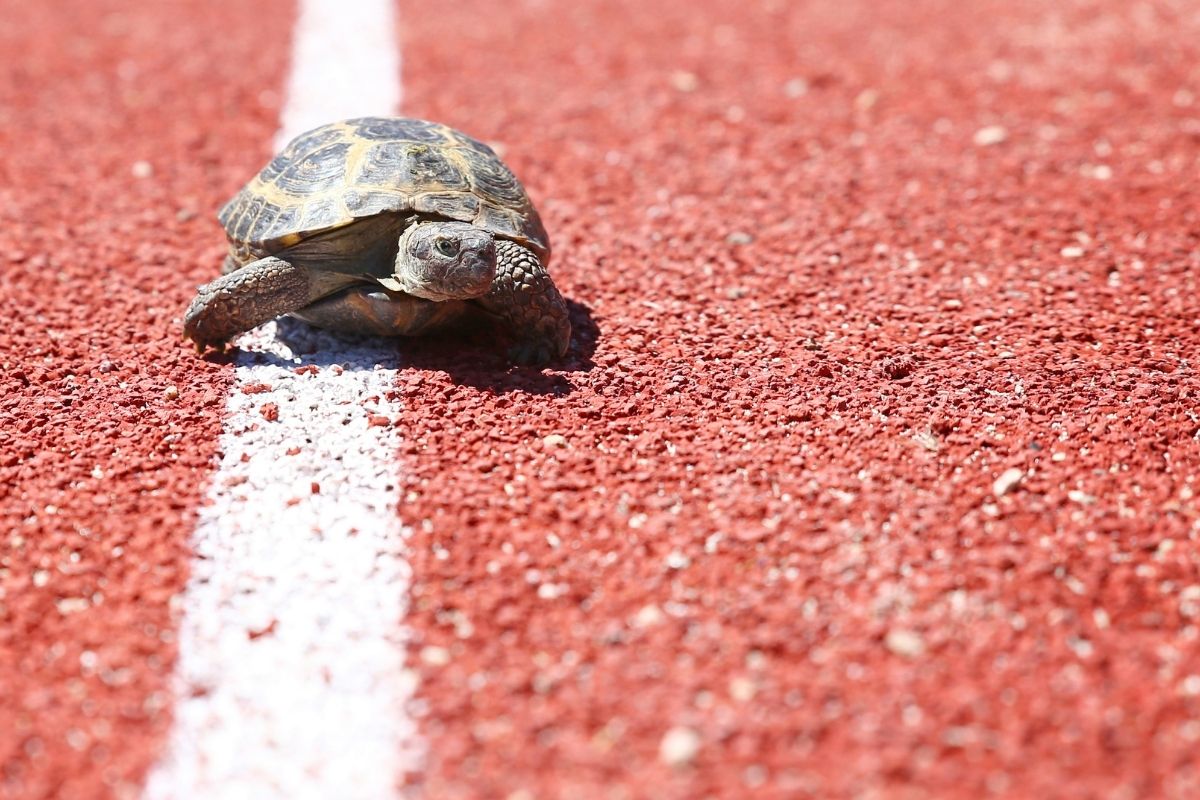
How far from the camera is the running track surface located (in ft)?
7.14

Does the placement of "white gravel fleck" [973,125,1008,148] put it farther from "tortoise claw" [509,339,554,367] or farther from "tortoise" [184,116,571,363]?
"tortoise claw" [509,339,554,367]

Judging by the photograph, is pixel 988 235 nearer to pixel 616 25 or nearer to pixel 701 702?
pixel 701 702

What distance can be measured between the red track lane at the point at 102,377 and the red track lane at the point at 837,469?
25.8 inches

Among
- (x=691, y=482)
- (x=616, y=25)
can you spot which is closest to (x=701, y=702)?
(x=691, y=482)

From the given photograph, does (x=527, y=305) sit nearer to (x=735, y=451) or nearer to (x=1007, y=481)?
(x=735, y=451)

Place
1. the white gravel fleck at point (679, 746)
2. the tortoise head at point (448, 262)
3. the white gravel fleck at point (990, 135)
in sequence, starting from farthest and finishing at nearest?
the white gravel fleck at point (990, 135) < the tortoise head at point (448, 262) < the white gravel fleck at point (679, 746)

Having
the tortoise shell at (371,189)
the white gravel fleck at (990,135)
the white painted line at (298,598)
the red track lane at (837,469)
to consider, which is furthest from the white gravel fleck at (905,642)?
the white gravel fleck at (990,135)

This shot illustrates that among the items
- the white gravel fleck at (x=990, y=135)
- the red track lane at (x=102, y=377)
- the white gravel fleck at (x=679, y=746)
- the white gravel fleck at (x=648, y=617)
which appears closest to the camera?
the white gravel fleck at (x=679, y=746)

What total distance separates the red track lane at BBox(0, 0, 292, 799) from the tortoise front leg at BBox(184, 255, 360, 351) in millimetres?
146

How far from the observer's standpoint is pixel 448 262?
3303 millimetres

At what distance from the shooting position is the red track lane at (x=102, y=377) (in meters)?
2.29

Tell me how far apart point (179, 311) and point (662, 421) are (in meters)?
1.95

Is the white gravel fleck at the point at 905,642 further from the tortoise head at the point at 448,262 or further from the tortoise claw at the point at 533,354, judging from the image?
the tortoise head at the point at 448,262

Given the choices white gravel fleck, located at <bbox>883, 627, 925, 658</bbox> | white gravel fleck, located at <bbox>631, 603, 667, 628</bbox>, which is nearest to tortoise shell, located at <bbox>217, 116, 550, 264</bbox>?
white gravel fleck, located at <bbox>631, 603, 667, 628</bbox>
